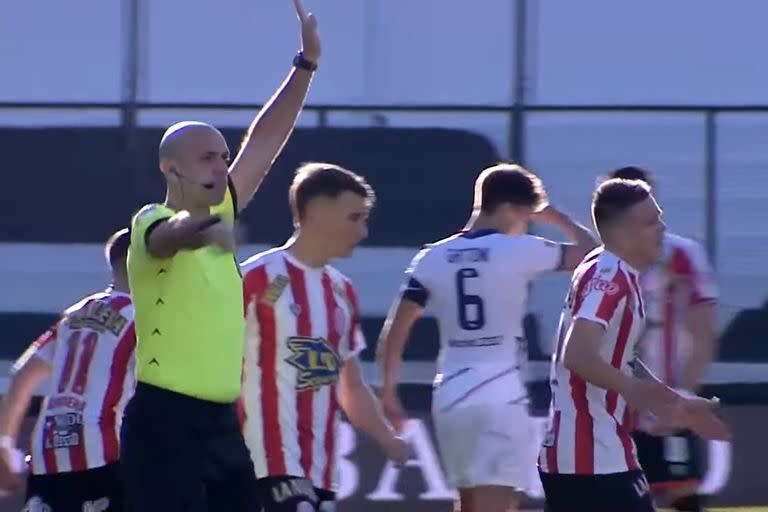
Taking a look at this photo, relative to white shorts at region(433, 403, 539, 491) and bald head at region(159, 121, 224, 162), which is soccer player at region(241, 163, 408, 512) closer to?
white shorts at region(433, 403, 539, 491)

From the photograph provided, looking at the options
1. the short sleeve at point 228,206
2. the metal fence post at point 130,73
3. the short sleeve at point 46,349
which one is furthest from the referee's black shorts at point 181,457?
the metal fence post at point 130,73

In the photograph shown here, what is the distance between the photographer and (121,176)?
39.9 ft

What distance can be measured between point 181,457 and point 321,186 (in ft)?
5.52

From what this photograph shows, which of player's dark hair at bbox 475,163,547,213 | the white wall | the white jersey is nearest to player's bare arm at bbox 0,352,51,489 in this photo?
the white jersey

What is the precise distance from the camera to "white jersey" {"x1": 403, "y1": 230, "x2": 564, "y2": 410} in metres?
7.27

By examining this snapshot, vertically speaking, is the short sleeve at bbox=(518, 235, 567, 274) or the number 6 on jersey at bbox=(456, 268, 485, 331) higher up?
the short sleeve at bbox=(518, 235, 567, 274)

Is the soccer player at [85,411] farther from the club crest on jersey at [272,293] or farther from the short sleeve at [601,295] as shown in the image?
the short sleeve at [601,295]

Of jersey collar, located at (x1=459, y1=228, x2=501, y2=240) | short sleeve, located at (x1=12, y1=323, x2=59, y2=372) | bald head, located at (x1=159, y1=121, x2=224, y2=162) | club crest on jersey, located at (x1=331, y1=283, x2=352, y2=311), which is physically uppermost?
bald head, located at (x1=159, y1=121, x2=224, y2=162)

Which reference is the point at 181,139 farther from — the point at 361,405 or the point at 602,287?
the point at 361,405

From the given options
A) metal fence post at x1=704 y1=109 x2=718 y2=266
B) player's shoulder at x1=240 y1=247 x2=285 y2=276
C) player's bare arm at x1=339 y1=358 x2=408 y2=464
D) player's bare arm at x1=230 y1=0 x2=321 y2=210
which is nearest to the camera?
player's bare arm at x1=230 y1=0 x2=321 y2=210

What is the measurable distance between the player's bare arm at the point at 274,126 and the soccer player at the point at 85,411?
120 centimetres

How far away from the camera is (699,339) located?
327 inches

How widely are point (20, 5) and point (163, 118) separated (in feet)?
8.29

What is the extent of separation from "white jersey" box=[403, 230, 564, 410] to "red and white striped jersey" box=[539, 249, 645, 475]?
0.78 meters
